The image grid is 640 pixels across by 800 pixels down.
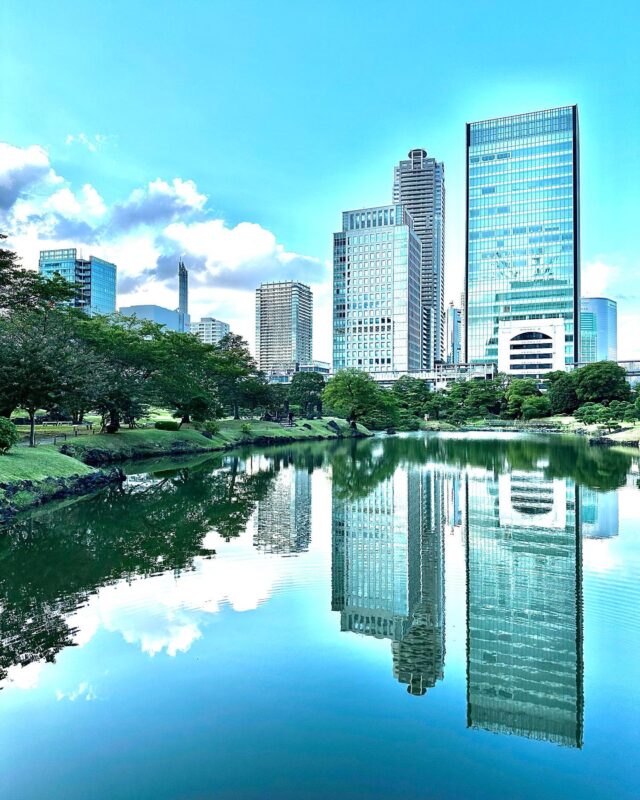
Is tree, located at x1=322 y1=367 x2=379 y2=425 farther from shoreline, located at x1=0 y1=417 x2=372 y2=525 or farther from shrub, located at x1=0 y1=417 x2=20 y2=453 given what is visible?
shrub, located at x1=0 y1=417 x2=20 y2=453

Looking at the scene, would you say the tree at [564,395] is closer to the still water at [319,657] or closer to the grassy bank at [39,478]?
the still water at [319,657]

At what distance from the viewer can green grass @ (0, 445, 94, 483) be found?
22672mm

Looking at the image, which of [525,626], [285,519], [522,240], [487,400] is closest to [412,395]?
[487,400]

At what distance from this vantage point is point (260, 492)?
1017 inches

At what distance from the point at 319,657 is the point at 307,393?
84.3 m

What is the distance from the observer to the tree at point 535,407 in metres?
94.5

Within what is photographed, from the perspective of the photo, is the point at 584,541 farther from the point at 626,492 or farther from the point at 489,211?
the point at 489,211

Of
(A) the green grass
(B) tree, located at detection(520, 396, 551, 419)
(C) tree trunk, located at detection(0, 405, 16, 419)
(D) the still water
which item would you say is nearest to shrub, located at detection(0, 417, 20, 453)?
(A) the green grass

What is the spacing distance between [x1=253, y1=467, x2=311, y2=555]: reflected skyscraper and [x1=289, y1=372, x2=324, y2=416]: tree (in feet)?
205

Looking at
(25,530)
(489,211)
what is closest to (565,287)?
(489,211)

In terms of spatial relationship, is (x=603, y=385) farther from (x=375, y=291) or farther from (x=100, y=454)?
(x=375, y=291)

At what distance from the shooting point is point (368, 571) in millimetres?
13750

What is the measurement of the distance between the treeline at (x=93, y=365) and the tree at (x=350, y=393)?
11.0 meters

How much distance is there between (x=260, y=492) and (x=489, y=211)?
139576 millimetres
